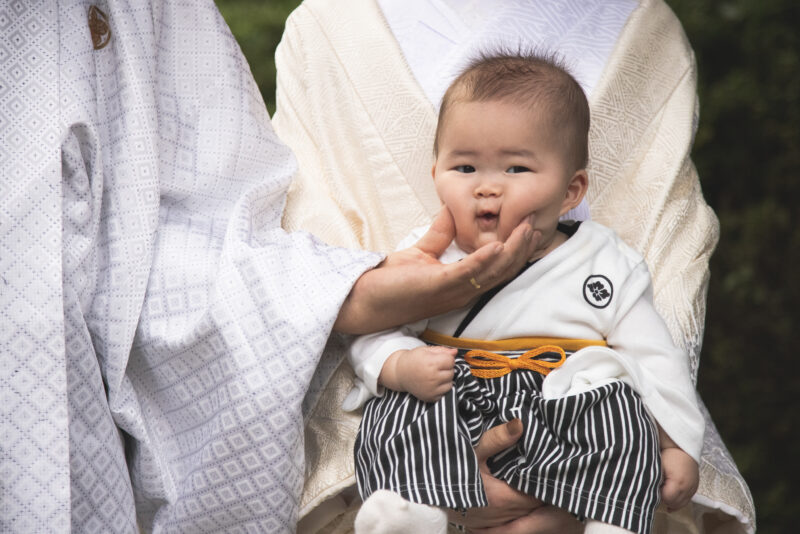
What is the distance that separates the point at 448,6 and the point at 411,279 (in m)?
0.75

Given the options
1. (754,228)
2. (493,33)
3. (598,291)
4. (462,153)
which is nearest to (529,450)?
(598,291)

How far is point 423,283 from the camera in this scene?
1514 mm

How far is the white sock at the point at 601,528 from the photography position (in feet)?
4.45

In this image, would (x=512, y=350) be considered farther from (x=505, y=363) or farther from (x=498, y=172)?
(x=498, y=172)

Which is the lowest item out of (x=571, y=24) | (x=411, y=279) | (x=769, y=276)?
(x=769, y=276)

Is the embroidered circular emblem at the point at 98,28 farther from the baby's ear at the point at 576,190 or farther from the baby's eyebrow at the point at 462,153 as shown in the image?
the baby's ear at the point at 576,190

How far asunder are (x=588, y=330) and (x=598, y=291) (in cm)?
7

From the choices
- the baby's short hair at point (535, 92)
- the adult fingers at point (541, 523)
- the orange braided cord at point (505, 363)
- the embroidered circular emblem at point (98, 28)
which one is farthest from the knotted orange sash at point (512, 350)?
the embroidered circular emblem at point (98, 28)

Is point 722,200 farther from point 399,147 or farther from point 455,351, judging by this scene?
point 455,351

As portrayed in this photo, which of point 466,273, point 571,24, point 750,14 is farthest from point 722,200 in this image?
point 466,273

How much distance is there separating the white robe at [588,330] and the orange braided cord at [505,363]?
0.03 meters

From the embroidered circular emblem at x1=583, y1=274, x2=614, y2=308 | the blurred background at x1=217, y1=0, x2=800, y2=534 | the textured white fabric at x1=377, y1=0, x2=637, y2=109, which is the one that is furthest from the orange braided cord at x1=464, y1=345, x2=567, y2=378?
the blurred background at x1=217, y1=0, x2=800, y2=534

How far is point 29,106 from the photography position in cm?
152

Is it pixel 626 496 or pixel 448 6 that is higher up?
pixel 448 6
